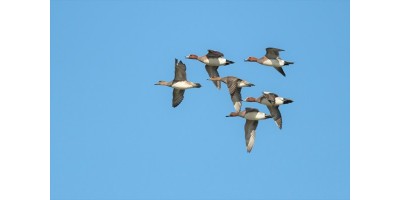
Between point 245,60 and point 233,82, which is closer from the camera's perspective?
point 233,82

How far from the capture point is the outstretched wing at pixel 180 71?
3956 cm

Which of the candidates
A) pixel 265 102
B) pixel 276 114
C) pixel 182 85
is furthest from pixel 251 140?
pixel 182 85

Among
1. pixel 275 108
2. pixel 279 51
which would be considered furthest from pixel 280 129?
pixel 279 51

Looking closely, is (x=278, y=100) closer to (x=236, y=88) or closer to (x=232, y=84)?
(x=236, y=88)

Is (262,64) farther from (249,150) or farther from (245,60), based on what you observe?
(249,150)

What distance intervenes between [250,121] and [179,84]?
11.6 feet

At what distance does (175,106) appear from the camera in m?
40.2

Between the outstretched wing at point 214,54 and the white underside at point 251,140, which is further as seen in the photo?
the outstretched wing at point 214,54

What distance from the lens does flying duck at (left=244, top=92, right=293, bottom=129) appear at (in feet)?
128

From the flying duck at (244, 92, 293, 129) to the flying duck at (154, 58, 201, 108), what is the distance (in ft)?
9.00

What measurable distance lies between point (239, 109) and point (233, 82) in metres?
1.21

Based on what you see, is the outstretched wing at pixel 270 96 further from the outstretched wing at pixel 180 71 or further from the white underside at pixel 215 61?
the outstretched wing at pixel 180 71

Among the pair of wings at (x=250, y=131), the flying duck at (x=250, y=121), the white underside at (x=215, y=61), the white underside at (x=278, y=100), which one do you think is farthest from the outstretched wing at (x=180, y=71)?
the white underside at (x=278, y=100)

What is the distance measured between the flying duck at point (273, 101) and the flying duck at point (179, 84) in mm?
2742
